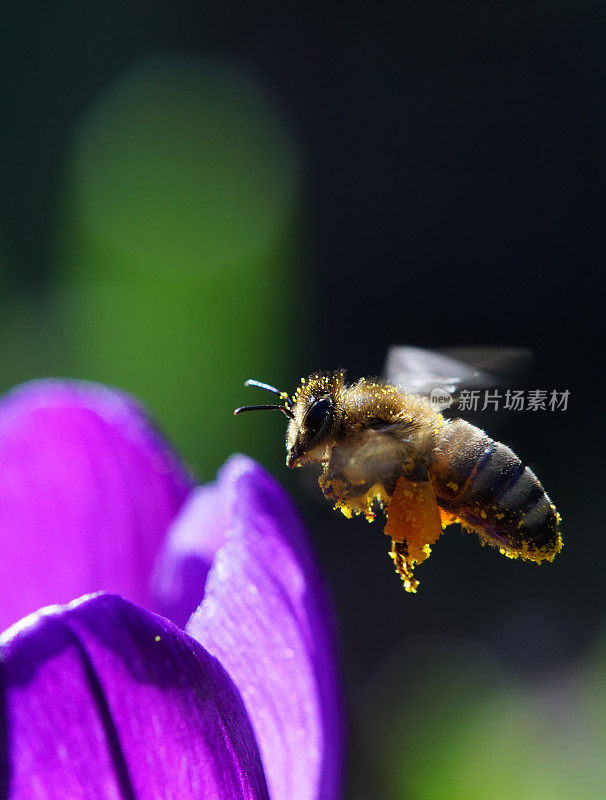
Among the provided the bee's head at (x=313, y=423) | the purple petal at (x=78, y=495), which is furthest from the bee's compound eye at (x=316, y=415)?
the purple petal at (x=78, y=495)

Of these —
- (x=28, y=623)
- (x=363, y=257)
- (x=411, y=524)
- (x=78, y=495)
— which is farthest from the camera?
(x=363, y=257)

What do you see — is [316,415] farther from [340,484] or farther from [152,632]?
[152,632]

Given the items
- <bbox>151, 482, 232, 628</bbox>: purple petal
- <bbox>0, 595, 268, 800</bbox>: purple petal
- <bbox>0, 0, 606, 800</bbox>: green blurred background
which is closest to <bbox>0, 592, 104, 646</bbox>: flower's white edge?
<bbox>0, 595, 268, 800</bbox>: purple petal

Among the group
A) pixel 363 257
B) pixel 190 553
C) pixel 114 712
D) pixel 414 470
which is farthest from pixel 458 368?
pixel 363 257

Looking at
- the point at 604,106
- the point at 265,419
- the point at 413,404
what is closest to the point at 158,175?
the point at 265,419

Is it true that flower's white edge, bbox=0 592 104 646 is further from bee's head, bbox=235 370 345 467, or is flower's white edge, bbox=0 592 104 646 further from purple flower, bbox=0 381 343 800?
bee's head, bbox=235 370 345 467

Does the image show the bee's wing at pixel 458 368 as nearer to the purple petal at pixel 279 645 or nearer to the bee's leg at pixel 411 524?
the bee's leg at pixel 411 524
